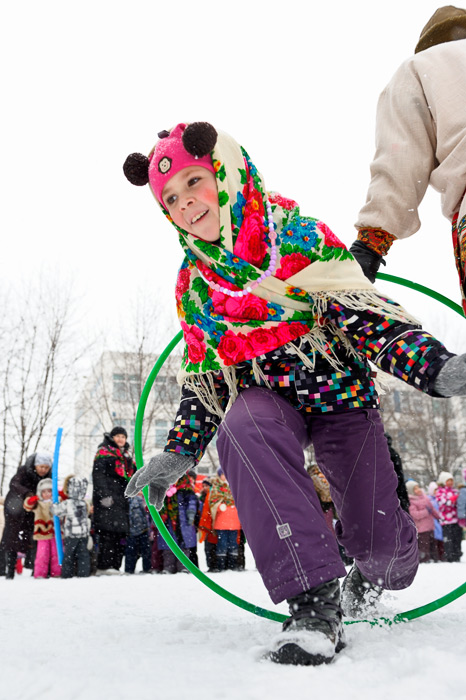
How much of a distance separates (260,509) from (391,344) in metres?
0.56

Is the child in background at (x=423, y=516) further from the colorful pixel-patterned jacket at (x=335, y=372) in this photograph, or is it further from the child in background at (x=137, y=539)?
the colorful pixel-patterned jacket at (x=335, y=372)

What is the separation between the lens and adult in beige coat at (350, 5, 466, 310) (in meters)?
1.94

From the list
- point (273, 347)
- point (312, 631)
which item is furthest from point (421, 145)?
point (312, 631)

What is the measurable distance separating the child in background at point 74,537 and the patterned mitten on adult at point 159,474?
14.3 feet

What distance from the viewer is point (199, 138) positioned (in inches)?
A: 78.8

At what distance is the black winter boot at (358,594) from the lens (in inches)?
87.8

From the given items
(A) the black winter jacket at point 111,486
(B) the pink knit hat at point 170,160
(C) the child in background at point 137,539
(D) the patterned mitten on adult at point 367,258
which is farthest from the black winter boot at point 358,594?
(C) the child in background at point 137,539

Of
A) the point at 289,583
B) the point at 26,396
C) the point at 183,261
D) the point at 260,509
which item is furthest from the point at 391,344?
the point at 26,396

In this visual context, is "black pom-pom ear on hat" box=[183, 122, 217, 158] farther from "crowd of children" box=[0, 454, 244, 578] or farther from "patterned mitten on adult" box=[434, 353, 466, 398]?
"crowd of children" box=[0, 454, 244, 578]

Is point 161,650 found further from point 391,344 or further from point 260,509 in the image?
point 391,344

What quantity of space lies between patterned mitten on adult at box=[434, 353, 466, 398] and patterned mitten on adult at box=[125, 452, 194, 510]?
923mm

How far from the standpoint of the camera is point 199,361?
6.81 ft

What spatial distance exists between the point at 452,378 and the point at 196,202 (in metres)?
1.06

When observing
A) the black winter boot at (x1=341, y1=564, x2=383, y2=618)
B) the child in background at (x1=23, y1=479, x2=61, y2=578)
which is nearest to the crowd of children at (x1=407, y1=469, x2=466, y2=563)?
the child in background at (x1=23, y1=479, x2=61, y2=578)
